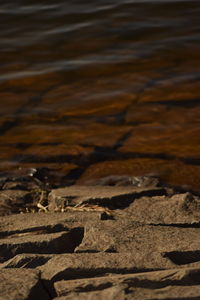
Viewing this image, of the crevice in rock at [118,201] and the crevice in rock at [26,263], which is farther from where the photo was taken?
the crevice in rock at [118,201]

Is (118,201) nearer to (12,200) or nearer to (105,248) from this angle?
(12,200)

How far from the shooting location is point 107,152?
4.34 metres

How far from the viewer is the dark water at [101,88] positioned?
4289mm

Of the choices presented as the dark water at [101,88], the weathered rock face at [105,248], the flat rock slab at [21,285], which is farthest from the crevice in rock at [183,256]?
the dark water at [101,88]

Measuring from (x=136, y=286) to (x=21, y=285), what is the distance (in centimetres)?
37

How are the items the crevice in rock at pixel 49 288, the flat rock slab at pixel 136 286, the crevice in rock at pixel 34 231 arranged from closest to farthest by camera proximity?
the flat rock slab at pixel 136 286, the crevice in rock at pixel 49 288, the crevice in rock at pixel 34 231

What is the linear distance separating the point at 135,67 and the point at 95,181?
2051 mm

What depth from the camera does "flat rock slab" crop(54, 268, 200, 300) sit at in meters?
2.13

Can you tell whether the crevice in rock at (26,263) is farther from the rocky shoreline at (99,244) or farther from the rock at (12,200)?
the rock at (12,200)

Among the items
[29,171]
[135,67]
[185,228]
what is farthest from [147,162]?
[135,67]

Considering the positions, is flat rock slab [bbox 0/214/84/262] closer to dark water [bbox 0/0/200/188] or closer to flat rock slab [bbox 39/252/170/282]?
flat rock slab [bbox 39/252/170/282]

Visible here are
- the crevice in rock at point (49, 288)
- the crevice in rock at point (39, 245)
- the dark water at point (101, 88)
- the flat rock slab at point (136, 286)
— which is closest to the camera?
the flat rock slab at point (136, 286)

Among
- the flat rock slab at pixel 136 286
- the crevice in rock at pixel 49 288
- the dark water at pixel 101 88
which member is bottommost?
the dark water at pixel 101 88

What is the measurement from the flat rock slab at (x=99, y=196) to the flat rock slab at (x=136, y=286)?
0.96 m
